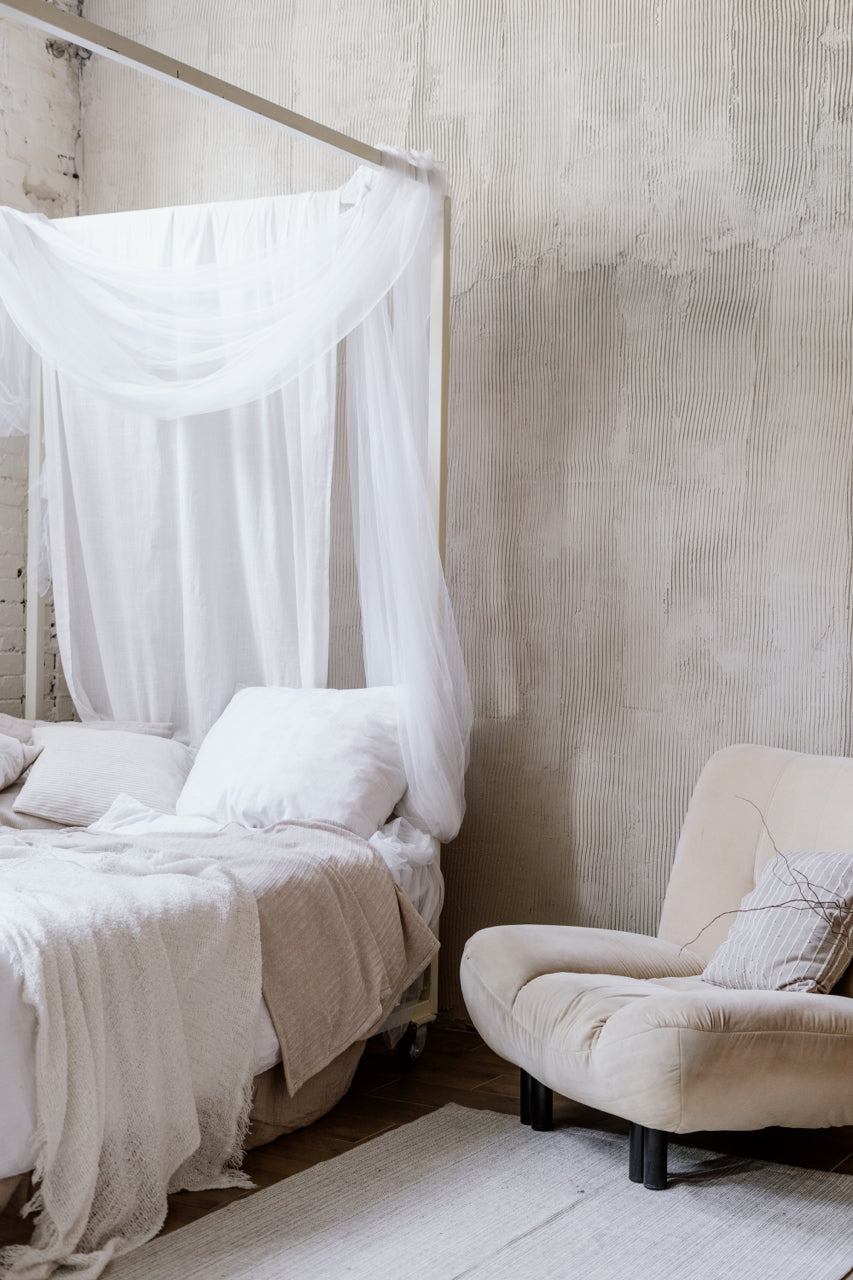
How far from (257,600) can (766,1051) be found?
A: 184 centimetres

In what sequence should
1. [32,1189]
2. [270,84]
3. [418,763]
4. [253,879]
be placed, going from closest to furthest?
1. [32,1189]
2. [253,879]
3. [418,763]
4. [270,84]

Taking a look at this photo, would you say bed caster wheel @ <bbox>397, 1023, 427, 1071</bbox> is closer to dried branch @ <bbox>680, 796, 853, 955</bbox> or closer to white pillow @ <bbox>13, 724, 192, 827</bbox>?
white pillow @ <bbox>13, 724, 192, 827</bbox>

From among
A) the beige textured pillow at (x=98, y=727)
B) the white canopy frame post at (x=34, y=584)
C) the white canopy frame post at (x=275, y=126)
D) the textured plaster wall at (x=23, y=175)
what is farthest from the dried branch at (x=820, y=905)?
the textured plaster wall at (x=23, y=175)

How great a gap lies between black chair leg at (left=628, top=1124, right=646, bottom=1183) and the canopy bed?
2.15ft

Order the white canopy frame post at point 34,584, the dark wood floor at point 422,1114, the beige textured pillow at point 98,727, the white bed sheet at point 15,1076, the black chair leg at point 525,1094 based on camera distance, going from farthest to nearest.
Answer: the white canopy frame post at point 34,584
the beige textured pillow at point 98,727
the black chair leg at point 525,1094
the dark wood floor at point 422,1114
the white bed sheet at point 15,1076

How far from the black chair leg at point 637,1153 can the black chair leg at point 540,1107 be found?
12.3 inches

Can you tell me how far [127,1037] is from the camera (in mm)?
2385

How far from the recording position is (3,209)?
3.55 metres

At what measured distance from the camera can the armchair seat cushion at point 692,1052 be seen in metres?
2.40

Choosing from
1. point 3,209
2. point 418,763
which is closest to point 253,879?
point 418,763

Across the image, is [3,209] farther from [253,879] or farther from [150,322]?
[253,879]

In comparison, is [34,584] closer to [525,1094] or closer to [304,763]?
[304,763]

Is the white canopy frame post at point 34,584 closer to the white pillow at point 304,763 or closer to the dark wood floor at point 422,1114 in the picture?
the white pillow at point 304,763

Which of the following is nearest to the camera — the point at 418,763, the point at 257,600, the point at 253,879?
the point at 253,879
